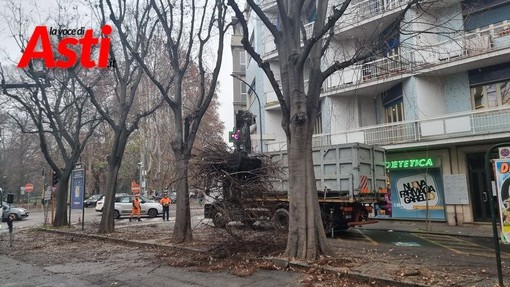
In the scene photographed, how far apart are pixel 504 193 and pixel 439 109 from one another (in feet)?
43.7

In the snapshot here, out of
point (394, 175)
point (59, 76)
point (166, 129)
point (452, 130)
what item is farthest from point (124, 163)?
point (452, 130)

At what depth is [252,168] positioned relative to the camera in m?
9.91

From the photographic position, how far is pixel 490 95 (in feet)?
56.0

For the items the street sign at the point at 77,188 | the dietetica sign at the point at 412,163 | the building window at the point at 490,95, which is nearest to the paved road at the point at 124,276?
the street sign at the point at 77,188

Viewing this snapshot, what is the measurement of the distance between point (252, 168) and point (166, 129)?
3156 centimetres

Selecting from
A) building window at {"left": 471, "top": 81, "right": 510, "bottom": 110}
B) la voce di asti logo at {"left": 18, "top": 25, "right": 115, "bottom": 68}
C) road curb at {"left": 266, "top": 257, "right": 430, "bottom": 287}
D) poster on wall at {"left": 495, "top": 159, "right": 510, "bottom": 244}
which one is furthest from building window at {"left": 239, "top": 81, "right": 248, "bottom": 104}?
poster on wall at {"left": 495, "top": 159, "right": 510, "bottom": 244}

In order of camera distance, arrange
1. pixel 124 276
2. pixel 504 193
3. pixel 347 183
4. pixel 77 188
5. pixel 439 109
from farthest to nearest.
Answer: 1. pixel 439 109
2. pixel 77 188
3. pixel 347 183
4. pixel 124 276
5. pixel 504 193

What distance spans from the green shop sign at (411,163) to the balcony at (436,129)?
3.58 ft

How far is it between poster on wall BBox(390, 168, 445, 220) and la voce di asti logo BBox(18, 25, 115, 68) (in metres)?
15.2

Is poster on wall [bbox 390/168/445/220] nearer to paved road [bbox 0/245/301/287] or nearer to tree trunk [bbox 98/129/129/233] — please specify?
tree trunk [bbox 98/129/129/233]

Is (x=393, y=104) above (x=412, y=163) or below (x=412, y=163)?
above

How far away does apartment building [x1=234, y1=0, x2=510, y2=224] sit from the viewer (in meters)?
16.3

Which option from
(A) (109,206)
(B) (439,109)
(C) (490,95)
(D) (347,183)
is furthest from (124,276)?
(C) (490,95)

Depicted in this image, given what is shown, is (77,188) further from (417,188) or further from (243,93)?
(243,93)
